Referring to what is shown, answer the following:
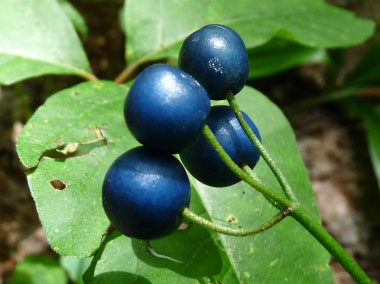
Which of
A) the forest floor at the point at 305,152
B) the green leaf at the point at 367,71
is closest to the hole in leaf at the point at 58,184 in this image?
the forest floor at the point at 305,152

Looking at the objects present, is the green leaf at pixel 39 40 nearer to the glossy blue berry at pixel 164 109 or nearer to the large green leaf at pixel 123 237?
the large green leaf at pixel 123 237

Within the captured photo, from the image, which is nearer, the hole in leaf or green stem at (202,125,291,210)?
green stem at (202,125,291,210)

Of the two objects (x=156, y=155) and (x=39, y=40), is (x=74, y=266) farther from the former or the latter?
(x=156, y=155)

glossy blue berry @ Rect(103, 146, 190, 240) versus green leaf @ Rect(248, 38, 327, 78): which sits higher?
glossy blue berry @ Rect(103, 146, 190, 240)

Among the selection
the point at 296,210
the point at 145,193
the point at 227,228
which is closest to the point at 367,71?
the point at 296,210

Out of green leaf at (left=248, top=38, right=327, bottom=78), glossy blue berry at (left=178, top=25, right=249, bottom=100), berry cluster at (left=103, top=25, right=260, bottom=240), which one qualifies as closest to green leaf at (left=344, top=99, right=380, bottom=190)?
green leaf at (left=248, top=38, right=327, bottom=78)

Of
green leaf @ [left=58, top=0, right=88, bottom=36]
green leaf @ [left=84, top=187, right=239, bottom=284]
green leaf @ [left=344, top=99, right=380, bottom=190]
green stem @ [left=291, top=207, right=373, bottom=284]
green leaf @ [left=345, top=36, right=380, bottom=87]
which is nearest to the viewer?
green stem @ [left=291, top=207, right=373, bottom=284]

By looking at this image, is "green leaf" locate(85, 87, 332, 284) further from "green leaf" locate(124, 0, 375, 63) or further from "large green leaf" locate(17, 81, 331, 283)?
"green leaf" locate(124, 0, 375, 63)
